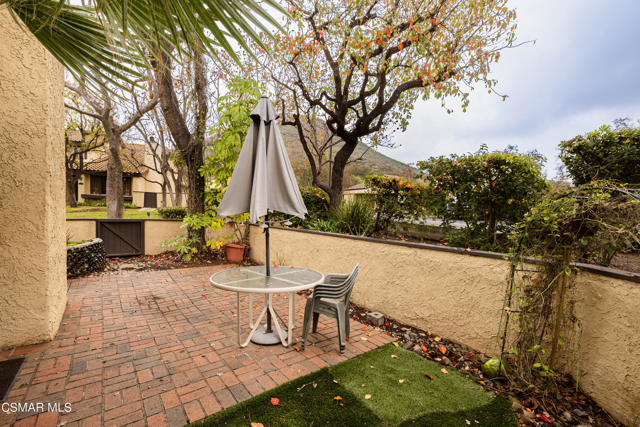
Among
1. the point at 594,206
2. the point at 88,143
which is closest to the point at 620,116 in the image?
the point at 594,206

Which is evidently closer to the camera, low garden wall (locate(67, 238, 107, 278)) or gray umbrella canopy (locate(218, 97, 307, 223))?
gray umbrella canopy (locate(218, 97, 307, 223))

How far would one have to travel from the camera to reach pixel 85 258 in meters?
5.60

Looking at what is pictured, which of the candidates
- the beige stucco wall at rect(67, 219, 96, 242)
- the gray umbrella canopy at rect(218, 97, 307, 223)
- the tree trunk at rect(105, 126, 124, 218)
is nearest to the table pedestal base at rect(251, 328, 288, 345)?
the gray umbrella canopy at rect(218, 97, 307, 223)

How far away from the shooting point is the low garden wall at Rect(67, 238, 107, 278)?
535cm

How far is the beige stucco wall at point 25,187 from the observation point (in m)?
2.71

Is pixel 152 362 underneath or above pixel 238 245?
underneath

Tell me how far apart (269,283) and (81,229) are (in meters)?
6.84

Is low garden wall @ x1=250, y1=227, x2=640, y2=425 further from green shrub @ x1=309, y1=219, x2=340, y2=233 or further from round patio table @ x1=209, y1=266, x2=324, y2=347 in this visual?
round patio table @ x1=209, y1=266, x2=324, y2=347

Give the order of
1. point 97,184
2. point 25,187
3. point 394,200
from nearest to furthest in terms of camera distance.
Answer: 1. point 25,187
2. point 394,200
3. point 97,184

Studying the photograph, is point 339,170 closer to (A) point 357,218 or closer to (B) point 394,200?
(A) point 357,218

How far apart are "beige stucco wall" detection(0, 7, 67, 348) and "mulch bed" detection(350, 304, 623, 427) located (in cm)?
402

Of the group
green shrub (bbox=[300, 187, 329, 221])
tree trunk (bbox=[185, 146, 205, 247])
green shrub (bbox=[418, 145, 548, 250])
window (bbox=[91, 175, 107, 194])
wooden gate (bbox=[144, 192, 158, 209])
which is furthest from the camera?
wooden gate (bbox=[144, 192, 158, 209])

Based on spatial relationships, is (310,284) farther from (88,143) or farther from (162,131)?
(88,143)

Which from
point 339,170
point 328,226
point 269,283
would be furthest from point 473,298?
point 339,170
